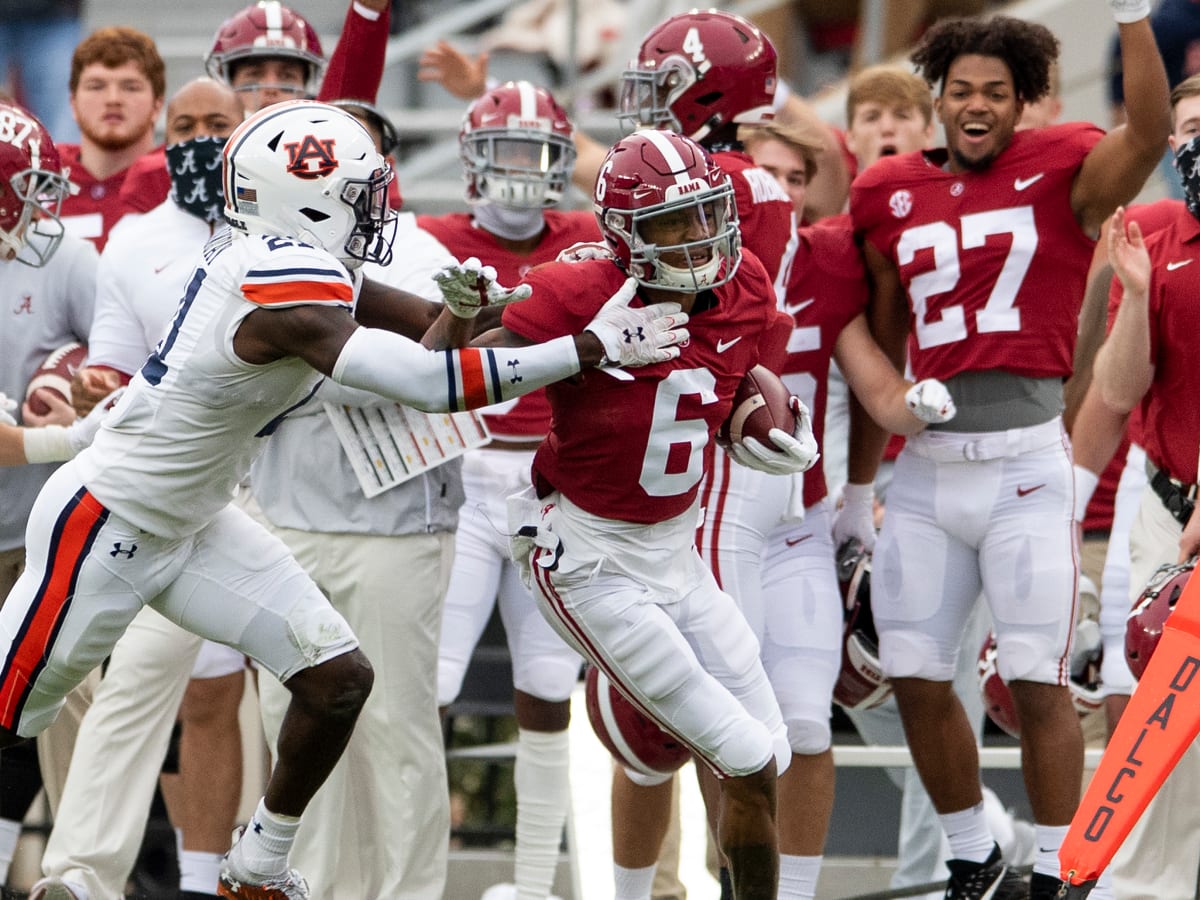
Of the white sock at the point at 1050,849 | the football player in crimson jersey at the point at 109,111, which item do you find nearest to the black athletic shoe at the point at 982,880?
the white sock at the point at 1050,849

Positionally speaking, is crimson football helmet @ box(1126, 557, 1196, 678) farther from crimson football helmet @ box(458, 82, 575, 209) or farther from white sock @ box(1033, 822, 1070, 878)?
crimson football helmet @ box(458, 82, 575, 209)

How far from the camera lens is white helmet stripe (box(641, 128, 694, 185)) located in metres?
3.87

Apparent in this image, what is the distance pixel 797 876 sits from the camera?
4621mm

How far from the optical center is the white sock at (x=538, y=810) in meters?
5.03

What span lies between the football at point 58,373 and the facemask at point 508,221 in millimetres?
1164

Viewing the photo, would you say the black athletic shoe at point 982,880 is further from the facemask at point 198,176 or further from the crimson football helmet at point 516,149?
the facemask at point 198,176

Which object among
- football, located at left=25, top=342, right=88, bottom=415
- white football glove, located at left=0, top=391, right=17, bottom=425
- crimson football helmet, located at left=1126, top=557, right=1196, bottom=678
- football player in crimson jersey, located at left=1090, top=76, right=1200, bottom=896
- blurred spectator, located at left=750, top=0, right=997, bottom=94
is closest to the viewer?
crimson football helmet, located at left=1126, top=557, right=1196, bottom=678

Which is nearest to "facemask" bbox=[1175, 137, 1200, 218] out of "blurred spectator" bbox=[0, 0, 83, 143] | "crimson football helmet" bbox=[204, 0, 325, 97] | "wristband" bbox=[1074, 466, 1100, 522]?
"wristband" bbox=[1074, 466, 1100, 522]

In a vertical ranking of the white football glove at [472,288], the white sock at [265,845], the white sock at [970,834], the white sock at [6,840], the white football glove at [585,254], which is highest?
the white football glove at [585,254]

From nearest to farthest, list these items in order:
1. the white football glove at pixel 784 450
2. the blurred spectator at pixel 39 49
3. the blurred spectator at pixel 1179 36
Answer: the white football glove at pixel 784 450, the blurred spectator at pixel 1179 36, the blurred spectator at pixel 39 49

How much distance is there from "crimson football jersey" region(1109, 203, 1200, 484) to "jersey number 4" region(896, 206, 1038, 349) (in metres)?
0.36

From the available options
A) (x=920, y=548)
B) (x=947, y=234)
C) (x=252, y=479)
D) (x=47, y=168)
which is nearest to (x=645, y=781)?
(x=920, y=548)

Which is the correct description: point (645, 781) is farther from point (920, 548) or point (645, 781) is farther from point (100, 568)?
point (100, 568)

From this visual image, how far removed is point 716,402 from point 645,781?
3.81ft
